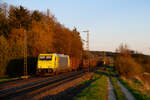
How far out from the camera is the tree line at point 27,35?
103 feet

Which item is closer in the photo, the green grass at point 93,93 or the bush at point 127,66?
the green grass at point 93,93

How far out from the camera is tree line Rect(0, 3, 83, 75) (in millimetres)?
31538

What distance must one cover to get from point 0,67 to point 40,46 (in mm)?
11145

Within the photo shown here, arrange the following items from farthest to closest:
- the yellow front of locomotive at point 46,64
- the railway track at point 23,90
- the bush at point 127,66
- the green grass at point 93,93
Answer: the bush at point 127,66, the yellow front of locomotive at point 46,64, the railway track at point 23,90, the green grass at point 93,93

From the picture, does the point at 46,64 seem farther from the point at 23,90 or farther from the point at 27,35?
the point at 23,90

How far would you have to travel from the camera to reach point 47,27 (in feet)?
152

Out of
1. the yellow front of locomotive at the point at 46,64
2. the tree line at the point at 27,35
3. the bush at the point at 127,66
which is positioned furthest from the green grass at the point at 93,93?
the bush at the point at 127,66

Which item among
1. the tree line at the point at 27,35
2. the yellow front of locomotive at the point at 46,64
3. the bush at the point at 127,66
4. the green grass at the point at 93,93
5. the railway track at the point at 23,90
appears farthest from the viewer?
the bush at the point at 127,66

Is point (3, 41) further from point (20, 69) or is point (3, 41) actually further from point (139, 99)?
point (139, 99)

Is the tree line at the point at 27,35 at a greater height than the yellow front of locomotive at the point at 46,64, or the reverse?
the tree line at the point at 27,35

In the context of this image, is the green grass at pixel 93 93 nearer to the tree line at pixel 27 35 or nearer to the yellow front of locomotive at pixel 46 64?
the yellow front of locomotive at pixel 46 64

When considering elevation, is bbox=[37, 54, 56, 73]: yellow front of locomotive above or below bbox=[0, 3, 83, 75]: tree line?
below

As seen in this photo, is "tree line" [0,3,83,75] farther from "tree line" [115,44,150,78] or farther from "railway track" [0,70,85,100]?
"tree line" [115,44,150,78]

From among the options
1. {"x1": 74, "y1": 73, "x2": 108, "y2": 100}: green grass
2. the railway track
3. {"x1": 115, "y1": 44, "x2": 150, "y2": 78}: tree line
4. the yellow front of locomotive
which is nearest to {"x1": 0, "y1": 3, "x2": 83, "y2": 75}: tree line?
the yellow front of locomotive
